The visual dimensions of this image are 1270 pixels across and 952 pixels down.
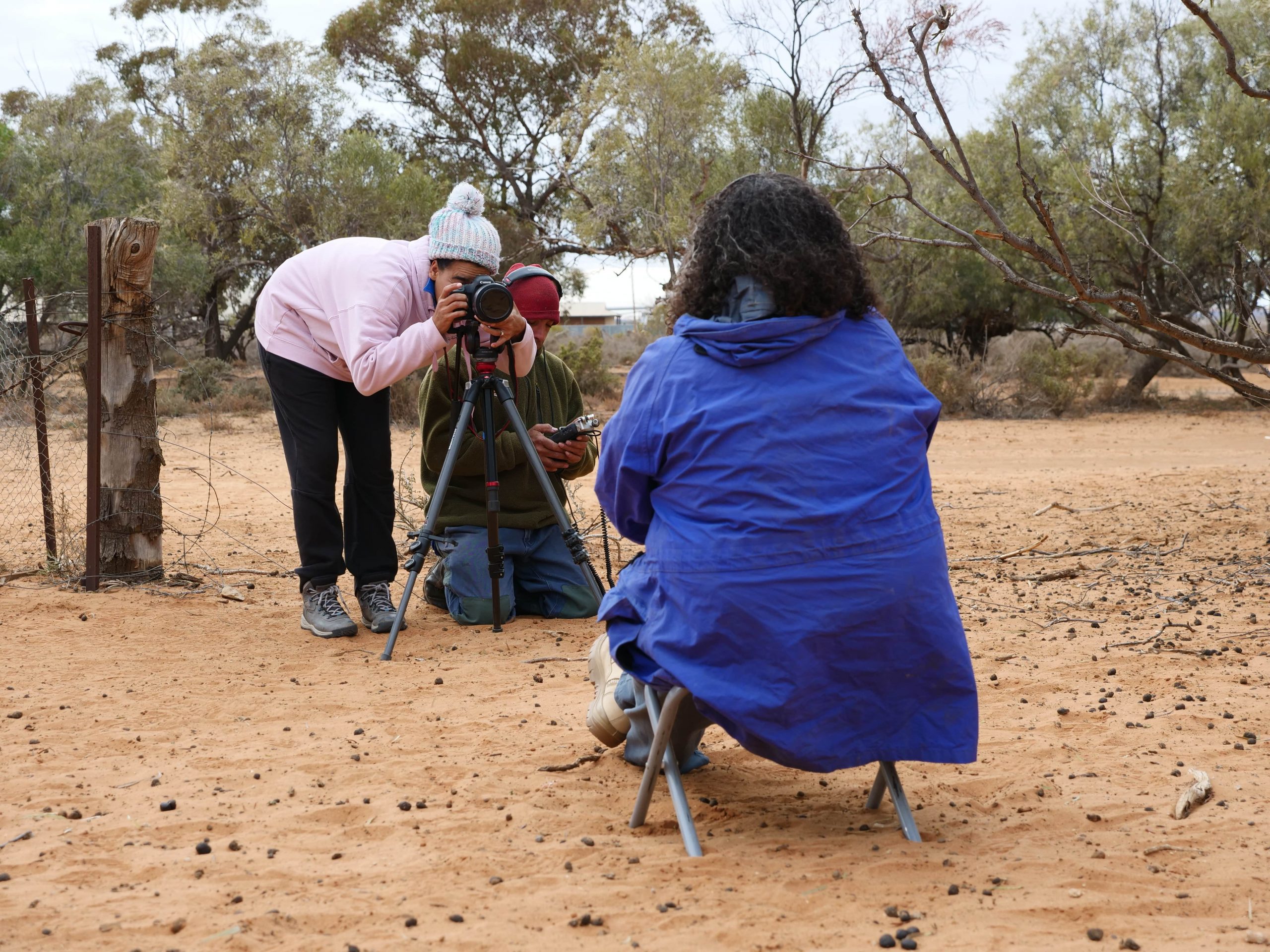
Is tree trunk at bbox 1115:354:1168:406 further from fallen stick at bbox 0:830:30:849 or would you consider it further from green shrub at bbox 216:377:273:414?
fallen stick at bbox 0:830:30:849

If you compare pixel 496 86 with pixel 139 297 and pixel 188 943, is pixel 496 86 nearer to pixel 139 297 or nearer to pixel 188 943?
pixel 139 297

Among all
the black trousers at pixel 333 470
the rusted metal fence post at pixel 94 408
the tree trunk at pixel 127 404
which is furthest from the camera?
the tree trunk at pixel 127 404

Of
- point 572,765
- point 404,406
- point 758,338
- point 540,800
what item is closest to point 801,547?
point 758,338

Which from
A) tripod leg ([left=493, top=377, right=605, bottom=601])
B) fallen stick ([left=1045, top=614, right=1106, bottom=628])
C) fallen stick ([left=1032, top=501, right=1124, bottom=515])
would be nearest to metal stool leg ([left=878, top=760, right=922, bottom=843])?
tripod leg ([left=493, top=377, right=605, bottom=601])

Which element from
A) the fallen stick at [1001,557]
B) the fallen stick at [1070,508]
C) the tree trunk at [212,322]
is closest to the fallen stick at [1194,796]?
the fallen stick at [1001,557]

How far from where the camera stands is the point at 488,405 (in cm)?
411

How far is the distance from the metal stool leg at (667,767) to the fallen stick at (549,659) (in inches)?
59.7

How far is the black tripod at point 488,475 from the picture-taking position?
3977 mm

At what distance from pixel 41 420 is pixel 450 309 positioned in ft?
8.54

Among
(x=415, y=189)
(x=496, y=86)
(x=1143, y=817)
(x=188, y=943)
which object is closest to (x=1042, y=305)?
(x=415, y=189)

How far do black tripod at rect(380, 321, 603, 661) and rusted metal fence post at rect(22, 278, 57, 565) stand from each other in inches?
78.1

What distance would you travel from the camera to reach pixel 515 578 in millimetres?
4766

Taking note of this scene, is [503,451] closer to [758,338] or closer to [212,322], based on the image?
[758,338]

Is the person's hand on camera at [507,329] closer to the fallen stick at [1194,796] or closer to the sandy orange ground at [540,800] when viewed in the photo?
the sandy orange ground at [540,800]
